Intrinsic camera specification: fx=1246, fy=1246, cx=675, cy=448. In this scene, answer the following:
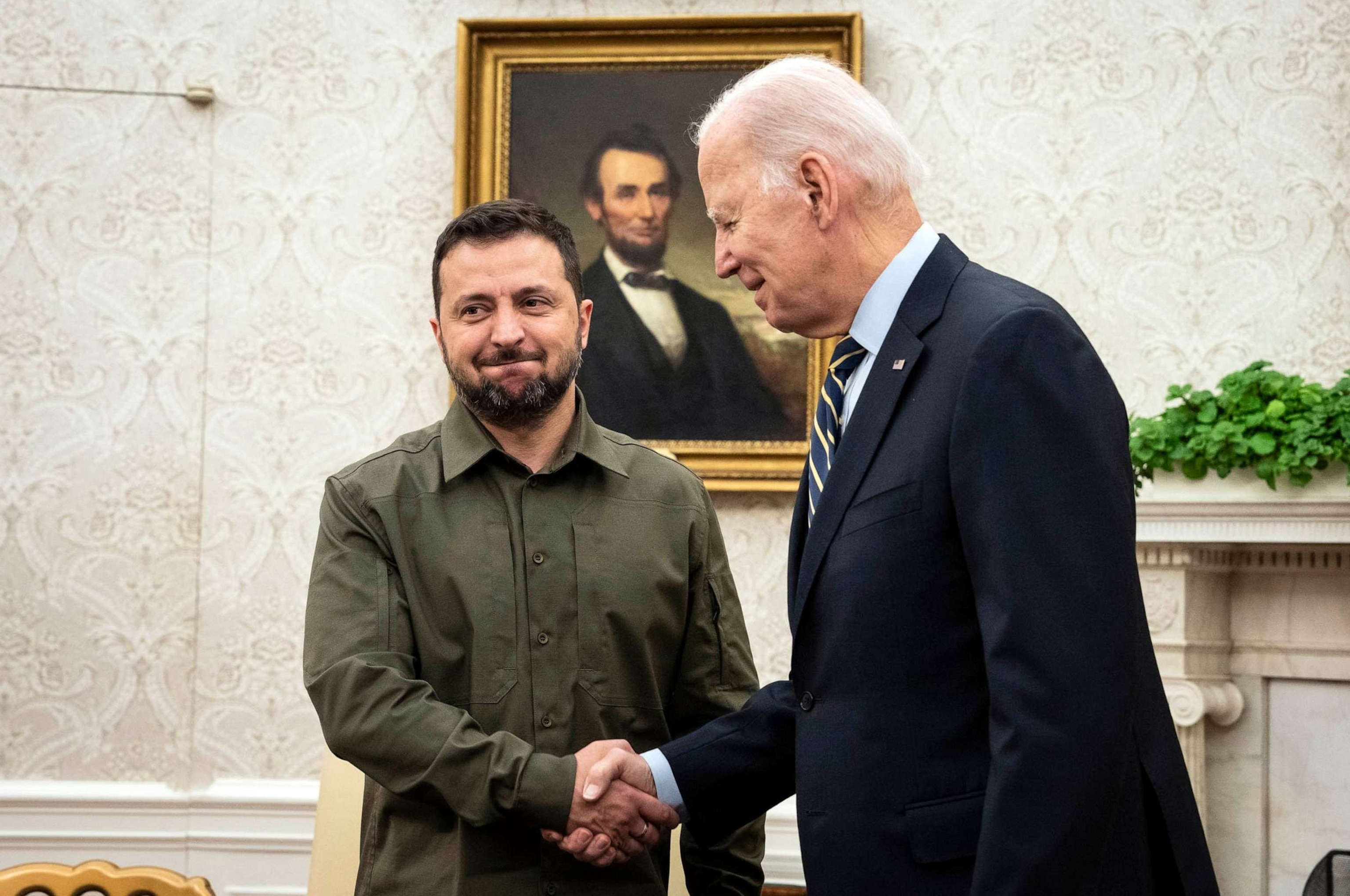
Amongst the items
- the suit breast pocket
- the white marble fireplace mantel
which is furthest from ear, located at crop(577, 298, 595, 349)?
the white marble fireplace mantel

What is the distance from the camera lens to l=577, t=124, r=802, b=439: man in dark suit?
4.08 metres

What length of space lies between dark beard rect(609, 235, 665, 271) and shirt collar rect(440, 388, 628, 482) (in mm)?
1752

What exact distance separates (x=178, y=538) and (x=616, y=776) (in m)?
2.61

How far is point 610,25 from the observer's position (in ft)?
13.6

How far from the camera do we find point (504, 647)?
218cm

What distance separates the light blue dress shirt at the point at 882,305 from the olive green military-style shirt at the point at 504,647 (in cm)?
70

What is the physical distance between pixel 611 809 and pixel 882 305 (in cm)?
96

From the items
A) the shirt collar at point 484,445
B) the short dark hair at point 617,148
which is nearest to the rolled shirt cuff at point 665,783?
the shirt collar at point 484,445

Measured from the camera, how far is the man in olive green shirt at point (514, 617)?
208cm

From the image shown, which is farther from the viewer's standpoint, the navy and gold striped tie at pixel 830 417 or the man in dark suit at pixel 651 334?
the man in dark suit at pixel 651 334

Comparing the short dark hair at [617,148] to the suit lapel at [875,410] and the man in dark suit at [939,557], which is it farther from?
the suit lapel at [875,410]

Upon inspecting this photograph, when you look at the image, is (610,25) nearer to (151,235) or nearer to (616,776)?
(151,235)

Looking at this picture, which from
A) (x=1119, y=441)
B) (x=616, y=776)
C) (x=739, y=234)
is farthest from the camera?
(x=616, y=776)

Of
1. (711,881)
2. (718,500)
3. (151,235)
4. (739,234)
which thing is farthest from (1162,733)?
(151,235)
